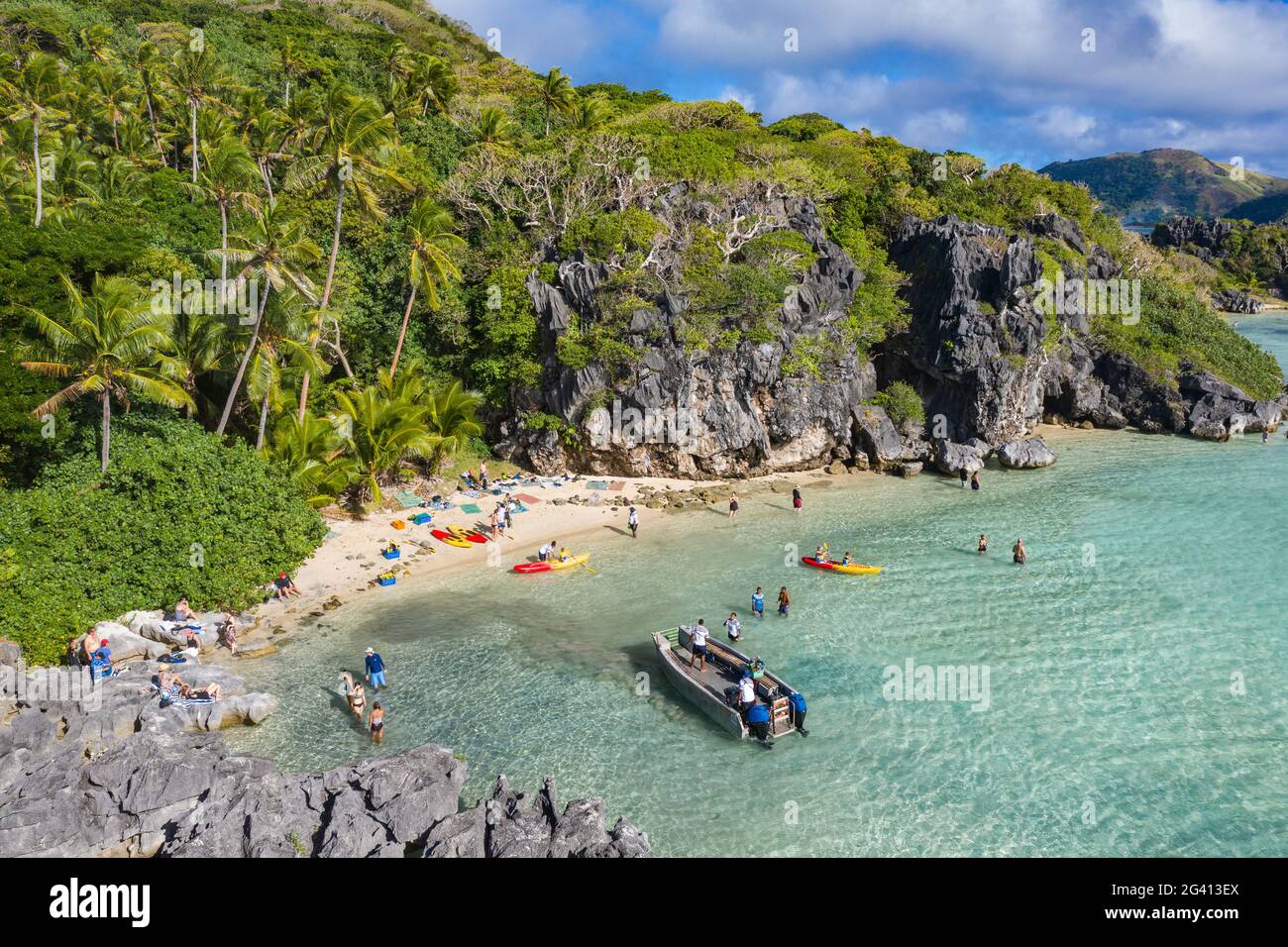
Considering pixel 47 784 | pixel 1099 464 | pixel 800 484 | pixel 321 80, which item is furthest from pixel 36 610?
pixel 321 80

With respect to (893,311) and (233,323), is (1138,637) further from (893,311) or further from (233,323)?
(233,323)

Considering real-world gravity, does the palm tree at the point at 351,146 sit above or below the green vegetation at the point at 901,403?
above

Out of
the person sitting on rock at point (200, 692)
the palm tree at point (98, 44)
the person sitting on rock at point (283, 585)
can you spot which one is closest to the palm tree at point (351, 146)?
the person sitting on rock at point (283, 585)

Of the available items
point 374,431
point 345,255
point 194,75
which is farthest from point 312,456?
point 194,75

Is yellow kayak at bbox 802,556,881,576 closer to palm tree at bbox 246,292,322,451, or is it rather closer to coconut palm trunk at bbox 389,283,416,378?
palm tree at bbox 246,292,322,451

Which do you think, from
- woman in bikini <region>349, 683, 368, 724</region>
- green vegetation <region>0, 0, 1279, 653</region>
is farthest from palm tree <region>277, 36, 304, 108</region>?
woman in bikini <region>349, 683, 368, 724</region>

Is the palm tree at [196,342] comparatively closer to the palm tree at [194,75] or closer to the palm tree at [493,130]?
the palm tree at [194,75]
